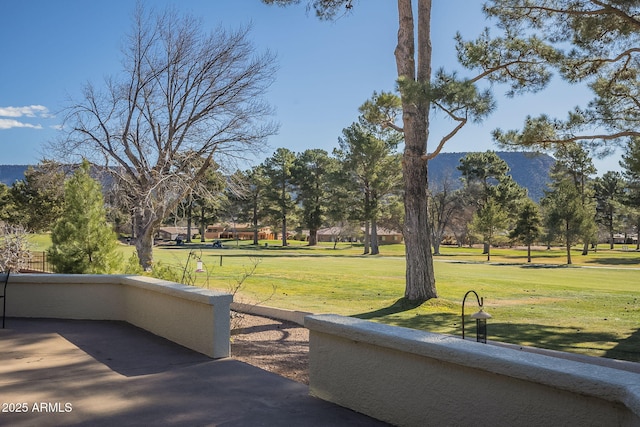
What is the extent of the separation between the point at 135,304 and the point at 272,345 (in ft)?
6.61

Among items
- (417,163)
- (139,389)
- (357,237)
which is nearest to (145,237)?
(417,163)

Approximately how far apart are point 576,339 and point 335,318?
7.45 metres

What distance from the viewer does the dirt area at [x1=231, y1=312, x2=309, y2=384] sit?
6445 millimetres

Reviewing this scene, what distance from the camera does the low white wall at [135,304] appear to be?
19.5 ft

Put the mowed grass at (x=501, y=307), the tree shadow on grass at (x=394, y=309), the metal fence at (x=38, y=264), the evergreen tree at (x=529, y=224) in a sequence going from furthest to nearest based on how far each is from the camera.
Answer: the evergreen tree at (x=529, y=224) < the metal fence at (x=38, y=264) < the tree shadow on grass at (x=394, y=309) < the mowed grass at (x=501, y=307)

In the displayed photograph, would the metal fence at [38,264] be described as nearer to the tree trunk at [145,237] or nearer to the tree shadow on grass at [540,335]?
the tree trunk at [145,237]

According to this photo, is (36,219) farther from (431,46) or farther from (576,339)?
(576,339)

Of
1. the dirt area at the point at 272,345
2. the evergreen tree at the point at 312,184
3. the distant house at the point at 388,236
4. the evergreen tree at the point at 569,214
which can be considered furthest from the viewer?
the distant house at the point at 388,236

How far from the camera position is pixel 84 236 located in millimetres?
13008

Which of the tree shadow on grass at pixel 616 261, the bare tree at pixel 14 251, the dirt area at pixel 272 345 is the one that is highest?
the bare tree at pixel 14 251

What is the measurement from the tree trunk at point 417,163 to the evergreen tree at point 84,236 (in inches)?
289

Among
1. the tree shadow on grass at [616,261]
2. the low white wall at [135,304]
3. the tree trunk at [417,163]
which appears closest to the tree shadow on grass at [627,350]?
the tree trunk at [417,163]

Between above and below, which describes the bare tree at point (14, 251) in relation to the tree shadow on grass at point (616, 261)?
above

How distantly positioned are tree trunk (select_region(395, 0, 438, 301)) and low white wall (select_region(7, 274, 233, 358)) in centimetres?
830
